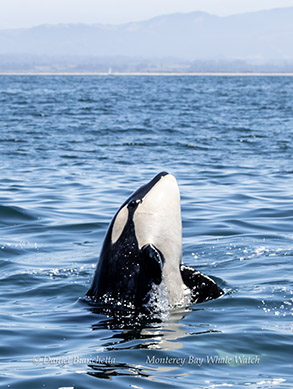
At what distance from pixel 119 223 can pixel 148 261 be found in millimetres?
731

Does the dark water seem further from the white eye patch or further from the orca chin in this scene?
the white eye patch

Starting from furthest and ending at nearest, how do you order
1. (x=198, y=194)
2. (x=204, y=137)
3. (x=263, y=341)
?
(x=204, y=137) < (x=198, y=194) < (x=263, y=341)

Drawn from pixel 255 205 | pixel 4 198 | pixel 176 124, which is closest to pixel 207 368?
pixel 255 205

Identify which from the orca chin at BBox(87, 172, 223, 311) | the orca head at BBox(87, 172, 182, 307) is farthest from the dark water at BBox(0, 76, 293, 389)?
the orca head at BBox(87, 172, 182, 307)

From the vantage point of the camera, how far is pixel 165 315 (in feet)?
27.2

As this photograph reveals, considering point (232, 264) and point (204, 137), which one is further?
→ point (204, 137)

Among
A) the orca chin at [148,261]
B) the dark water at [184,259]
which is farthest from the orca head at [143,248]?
the dark water at [184,259]

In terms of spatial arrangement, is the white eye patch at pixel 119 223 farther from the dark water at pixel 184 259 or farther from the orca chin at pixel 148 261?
the dark water at pixel 184 259

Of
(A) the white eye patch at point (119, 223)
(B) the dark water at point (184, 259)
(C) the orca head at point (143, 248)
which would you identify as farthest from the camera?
(A) the white eye patch at point (119, 223)

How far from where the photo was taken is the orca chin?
27.2ft

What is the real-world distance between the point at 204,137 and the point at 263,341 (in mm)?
24311

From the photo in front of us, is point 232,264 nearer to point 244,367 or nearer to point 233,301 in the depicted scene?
point 233,301

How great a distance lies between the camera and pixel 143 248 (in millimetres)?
8297

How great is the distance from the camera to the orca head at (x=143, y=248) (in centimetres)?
829
